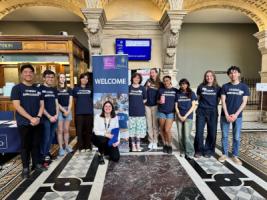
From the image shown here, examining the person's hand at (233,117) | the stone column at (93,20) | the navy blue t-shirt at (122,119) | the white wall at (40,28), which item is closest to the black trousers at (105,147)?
the navy blue t-shirt at (122,119)

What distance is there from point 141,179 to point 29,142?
1624mm

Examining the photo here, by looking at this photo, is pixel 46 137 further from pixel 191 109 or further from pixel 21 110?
pixel 191 109

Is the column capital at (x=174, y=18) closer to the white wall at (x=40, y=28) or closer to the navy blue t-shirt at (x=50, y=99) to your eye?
the navy blue t-shirt at (x=50, y=99)

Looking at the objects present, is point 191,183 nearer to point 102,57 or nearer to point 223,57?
point 102,57

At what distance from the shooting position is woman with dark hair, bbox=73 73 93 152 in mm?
3805

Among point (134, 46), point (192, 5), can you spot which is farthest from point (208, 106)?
point (192, 5)

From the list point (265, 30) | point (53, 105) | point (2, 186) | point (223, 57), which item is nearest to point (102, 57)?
point (53, 105)

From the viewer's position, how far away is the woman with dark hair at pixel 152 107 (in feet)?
13.0

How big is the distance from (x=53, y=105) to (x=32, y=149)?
74 centimetres

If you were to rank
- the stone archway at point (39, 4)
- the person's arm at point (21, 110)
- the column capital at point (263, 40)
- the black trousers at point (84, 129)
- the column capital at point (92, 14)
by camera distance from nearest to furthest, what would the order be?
1. the person's arm at point (21, 110)
2. the black trousers at point (84, 129)
3. the column capital at point (92, 14)
4. the stone archway at point (39, 4)
5. the column capital at point (263, 40)

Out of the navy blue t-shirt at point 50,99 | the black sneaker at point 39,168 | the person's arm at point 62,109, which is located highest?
the navy blue t-shirt at point 50,99

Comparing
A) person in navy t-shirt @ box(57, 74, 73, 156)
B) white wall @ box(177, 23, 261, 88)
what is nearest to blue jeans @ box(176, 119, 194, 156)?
person in navy t-shirt @ box(57, 74, 73, 156)

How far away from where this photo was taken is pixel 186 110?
355 cm

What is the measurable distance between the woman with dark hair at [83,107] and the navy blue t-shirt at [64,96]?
0.45 ft
